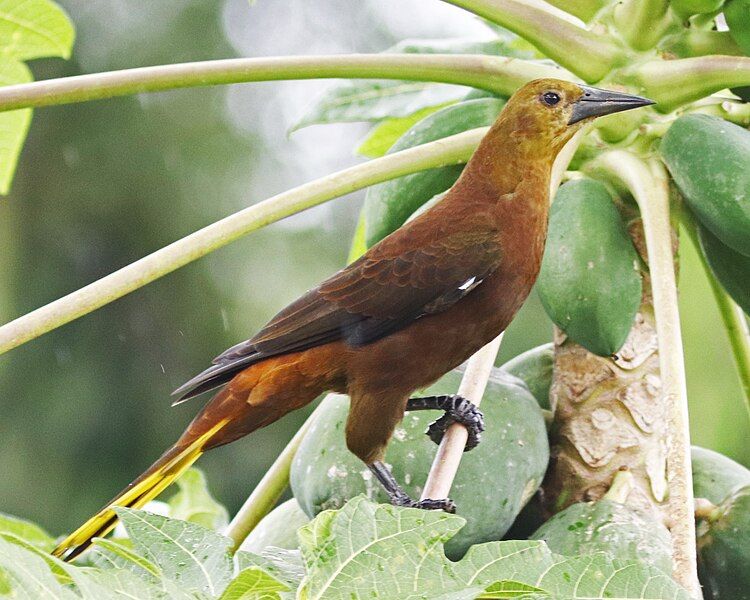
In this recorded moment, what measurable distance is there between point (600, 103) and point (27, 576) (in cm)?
123

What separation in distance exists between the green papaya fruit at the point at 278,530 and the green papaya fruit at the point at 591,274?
52 cm

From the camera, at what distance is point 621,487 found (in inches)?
68.1

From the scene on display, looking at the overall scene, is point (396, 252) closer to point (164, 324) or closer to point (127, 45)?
point (164, 324)

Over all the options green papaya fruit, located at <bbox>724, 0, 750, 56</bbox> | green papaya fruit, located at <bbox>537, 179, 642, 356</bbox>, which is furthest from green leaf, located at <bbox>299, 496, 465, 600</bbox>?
green papaya fruit, located at <bbox>724, 0, 750, 56</bbox>

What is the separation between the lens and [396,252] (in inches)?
74.5

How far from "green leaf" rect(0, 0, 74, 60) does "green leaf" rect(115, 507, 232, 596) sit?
1199 mm

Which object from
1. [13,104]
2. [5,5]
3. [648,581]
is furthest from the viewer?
[5,5]

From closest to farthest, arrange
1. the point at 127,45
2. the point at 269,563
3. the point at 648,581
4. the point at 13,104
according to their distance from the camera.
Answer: the point at 648,581
the point at 269,563
the point at 13,104
the point at 127,45

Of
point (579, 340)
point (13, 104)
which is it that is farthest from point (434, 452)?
point (13, 104)

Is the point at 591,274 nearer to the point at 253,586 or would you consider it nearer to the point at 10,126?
the point at 253,586

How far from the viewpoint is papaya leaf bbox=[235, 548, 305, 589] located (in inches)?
48.1

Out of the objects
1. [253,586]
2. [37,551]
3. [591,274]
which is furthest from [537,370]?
[37,551]

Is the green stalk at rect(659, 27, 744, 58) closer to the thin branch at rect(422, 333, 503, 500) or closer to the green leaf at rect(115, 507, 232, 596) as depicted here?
the thin branch at rect(422, 333, 503, 500)

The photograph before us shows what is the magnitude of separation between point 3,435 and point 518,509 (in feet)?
20.6
